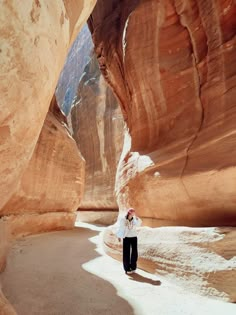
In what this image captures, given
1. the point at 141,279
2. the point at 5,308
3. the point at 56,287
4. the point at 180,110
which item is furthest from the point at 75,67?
the point at 5,308

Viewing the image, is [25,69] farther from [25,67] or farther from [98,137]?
[98,137]

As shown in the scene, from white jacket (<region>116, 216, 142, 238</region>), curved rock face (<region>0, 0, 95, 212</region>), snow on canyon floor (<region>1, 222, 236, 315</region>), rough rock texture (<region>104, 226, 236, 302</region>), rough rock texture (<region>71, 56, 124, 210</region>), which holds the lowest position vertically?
snow on canyon floor (<region>1, 222, 236, 315</region>)

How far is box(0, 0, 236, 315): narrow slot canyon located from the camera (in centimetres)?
206

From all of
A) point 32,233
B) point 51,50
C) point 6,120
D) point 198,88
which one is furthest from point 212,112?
point 32,233

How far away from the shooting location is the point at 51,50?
7.08ft

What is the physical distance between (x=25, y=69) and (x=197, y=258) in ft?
9.27

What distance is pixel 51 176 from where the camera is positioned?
868 centimetres

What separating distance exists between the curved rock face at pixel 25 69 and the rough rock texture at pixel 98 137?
11.2 m

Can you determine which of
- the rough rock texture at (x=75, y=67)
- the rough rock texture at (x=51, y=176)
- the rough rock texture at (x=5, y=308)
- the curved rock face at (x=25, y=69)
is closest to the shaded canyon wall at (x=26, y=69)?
the curved rock face at (x=25, y=69)

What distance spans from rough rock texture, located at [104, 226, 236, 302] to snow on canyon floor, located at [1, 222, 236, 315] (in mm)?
131

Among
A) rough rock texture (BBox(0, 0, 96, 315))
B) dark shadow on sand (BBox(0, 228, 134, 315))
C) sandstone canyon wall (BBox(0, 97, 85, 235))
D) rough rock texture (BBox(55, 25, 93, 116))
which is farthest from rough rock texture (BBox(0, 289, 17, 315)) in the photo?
rough rock texture (BBox(55, 25, 93, 116))

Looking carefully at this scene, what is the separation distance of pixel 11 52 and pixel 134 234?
3253 mm

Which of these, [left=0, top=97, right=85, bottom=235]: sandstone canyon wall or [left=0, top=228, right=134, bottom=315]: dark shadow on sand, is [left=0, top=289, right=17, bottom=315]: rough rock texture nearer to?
[left=0, top=228, right=134, bottom=315]: dark shadow on sand

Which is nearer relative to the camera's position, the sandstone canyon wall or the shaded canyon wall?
the shaded canyon wall
